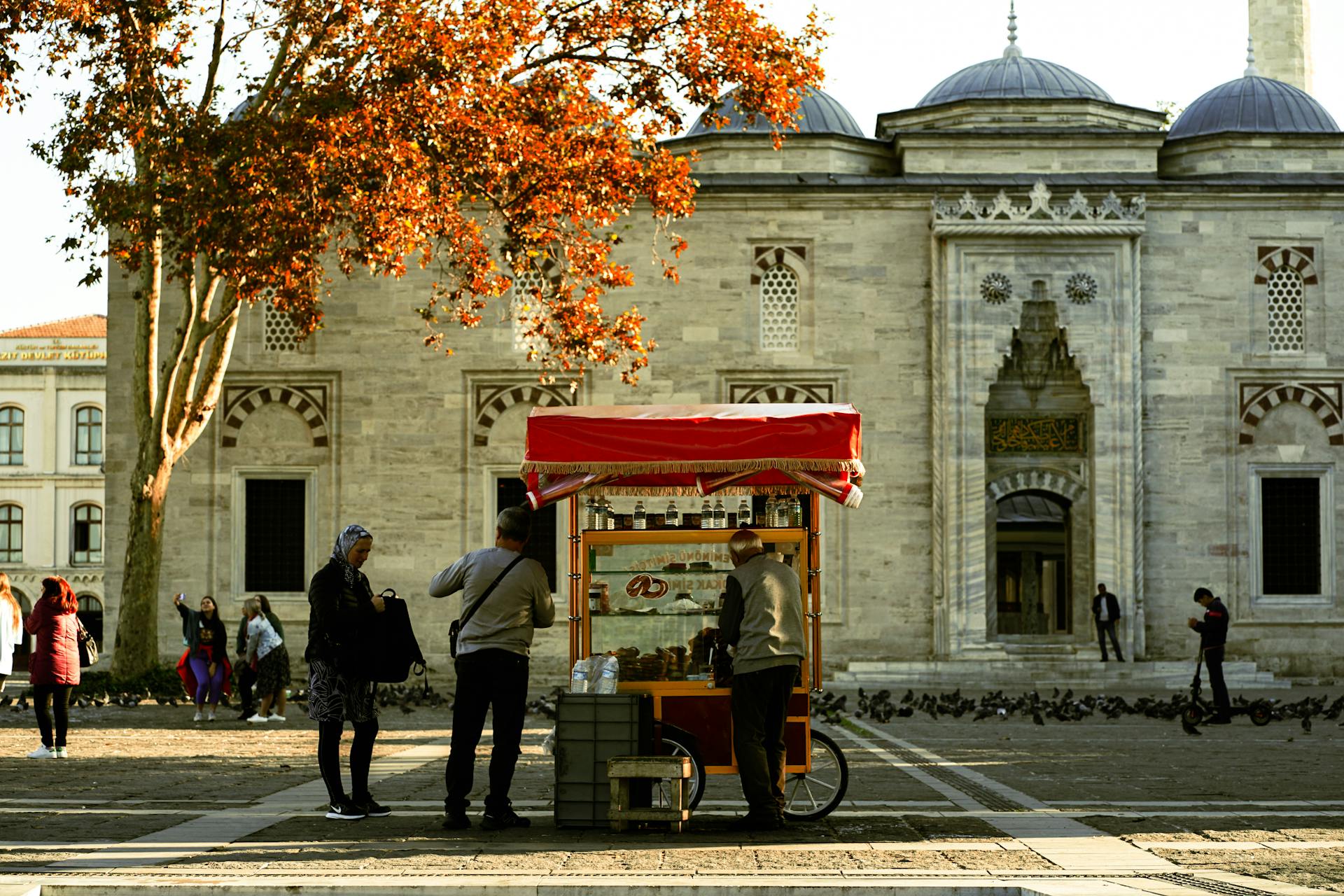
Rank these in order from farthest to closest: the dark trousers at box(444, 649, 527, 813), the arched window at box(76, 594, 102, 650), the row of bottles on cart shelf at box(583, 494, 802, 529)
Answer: the arched window at box(76, 594, 102, 650)
the row of bottles on cart shelf at box(583, 494, 802, 529)
the dark trousers at box(444, 649, 527, 813)

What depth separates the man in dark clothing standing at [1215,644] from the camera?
1856cm

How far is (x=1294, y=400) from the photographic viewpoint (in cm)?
2844

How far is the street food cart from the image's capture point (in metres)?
9.80

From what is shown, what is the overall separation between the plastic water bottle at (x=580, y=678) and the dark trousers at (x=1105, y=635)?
62.1ft

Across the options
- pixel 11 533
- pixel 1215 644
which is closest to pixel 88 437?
pixel 11 533

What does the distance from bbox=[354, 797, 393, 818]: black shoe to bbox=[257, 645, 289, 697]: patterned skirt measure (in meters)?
9.15

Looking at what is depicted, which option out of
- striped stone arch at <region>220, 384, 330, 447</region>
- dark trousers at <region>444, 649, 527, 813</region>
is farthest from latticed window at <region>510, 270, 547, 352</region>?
dark trousers at <region>444, 649, 527, 813</region>

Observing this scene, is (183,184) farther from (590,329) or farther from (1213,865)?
(1213,865)

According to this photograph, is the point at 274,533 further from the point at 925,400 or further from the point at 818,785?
the point at 818,785

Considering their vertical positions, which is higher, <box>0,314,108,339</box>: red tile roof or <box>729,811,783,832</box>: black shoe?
<box>0,314,108,339</box>: red tile roof

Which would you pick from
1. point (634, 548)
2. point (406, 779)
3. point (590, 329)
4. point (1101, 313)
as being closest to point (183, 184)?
point (590, 329)

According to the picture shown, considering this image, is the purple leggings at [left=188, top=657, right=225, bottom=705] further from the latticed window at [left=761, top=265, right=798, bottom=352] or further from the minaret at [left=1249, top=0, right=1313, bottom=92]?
the minaret at [left=1249, top=0, right=1313, bottom=92]

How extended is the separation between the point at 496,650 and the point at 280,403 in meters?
20.1

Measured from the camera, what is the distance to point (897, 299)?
28.5 meters
